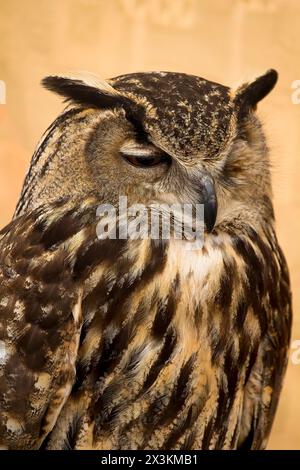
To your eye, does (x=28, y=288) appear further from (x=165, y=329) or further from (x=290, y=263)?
(x=290, y=263)

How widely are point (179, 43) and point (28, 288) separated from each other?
1.35m

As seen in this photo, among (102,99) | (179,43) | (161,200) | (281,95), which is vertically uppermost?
(179,43)

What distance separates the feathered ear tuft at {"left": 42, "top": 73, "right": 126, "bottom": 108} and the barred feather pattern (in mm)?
172

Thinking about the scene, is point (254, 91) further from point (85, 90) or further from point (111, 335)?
point (111, 335)

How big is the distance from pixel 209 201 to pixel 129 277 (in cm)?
19

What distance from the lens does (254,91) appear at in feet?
4.34

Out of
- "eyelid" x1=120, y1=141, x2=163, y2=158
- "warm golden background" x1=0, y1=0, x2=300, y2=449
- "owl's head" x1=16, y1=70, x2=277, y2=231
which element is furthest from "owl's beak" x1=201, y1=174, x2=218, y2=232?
"warm golden background" x1=0, y1=0, x2=300, y2=449

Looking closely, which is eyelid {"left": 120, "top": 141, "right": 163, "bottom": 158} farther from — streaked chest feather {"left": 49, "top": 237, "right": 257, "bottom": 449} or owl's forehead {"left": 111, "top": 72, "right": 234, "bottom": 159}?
streaked chest feather {"left": 49, "top": 237, "right": 257, "bottom": 449}

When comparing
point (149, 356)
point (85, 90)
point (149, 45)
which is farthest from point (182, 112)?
point (149, 45)

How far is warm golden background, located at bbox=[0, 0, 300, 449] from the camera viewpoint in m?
2.24

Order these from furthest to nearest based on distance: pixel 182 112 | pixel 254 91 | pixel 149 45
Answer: pixel 149 45 → pixel 254 91 → pixel 182 112

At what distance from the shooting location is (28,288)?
1210mm
